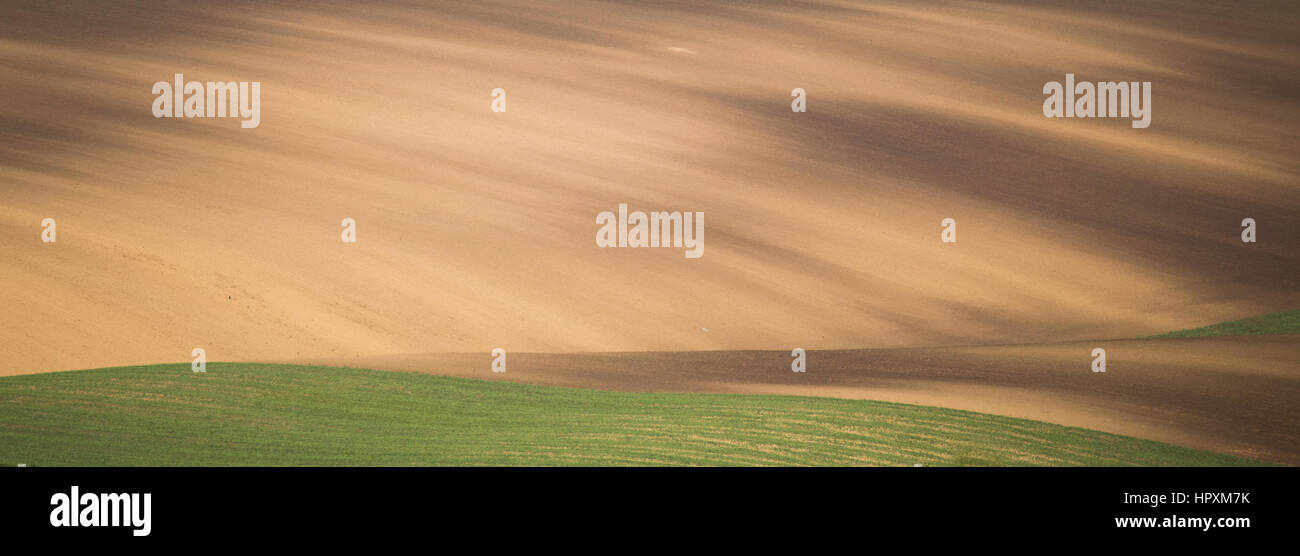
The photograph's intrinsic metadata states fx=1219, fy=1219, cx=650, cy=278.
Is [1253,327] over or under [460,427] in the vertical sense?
over

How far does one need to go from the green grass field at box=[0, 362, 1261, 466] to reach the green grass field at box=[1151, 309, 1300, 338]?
6180mm

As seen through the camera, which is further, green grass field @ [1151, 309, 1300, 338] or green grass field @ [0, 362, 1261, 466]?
green grass field @ [1151, 309, 1300, 338]

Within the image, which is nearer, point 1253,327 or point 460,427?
point 460,427

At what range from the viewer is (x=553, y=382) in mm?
13703

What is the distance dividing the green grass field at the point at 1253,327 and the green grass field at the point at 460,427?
618 centimetres

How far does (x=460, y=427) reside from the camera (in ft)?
37.8

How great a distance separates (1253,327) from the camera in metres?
17.1

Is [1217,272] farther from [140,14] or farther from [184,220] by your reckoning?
[140,14]

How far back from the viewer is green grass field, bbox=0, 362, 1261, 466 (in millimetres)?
10094

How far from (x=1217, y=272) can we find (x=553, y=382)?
11645 millimetres

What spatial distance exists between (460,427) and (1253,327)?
11668 millimetres

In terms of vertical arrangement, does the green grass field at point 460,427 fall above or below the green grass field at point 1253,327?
below

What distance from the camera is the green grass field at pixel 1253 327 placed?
16750mm

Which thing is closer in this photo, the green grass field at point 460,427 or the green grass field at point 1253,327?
the green grass field at point 460,427
